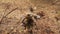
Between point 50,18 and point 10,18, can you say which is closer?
point 10,18

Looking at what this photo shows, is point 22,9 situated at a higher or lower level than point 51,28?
higher

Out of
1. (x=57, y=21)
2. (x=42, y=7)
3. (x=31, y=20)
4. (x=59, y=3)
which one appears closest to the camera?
(x=31, y=20)

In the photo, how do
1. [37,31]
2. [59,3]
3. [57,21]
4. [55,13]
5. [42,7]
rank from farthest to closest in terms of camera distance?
[59,3], [42,7], [55,13], [57,21], [37,31]

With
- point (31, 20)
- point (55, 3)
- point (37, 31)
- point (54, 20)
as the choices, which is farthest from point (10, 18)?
Result: point (55, 3)

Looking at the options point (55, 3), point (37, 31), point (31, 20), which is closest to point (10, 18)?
point (37, 31)

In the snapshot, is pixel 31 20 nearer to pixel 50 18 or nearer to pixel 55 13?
pixel 50 18

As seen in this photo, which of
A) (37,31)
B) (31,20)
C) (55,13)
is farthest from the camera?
(55,13)

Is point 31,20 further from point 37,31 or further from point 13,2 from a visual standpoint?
point 13,2

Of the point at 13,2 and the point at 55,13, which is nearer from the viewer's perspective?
the point at 55,13

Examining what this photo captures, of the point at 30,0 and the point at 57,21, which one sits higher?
the point at 30,0
